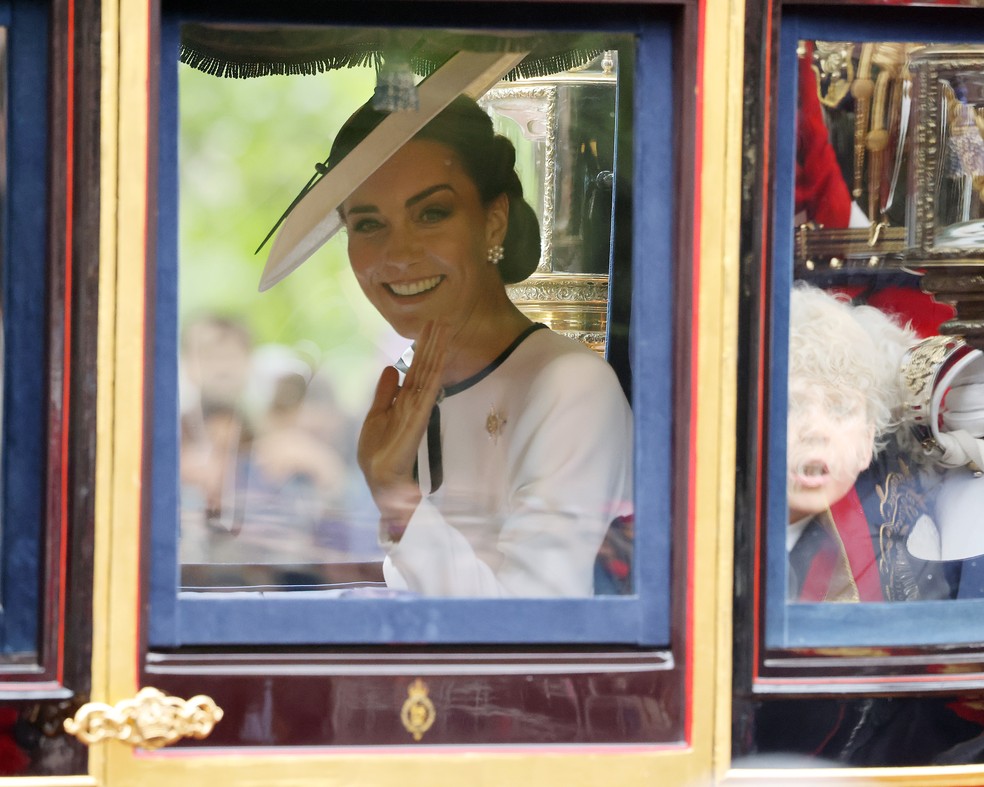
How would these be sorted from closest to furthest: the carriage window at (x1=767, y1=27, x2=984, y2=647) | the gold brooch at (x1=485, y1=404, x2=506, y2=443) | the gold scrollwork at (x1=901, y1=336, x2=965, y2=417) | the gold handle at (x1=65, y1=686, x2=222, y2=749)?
the gold handle at (x1=65, y1=686, x2=222, y2=749)
the carriage window at (x1=767, y1=27, x2=984, y2=647)
the gold scrollwork at (x1=901, y1=336, x2=965, y2=417)
the gold brooch at (x1=485, y1=404, x2=506, y2=443)

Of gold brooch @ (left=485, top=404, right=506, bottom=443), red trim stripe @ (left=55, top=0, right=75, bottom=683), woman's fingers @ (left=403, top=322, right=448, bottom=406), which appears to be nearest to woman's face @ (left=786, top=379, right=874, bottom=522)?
gold brooch @ (left=485, top=404, right=506, bottom=443)

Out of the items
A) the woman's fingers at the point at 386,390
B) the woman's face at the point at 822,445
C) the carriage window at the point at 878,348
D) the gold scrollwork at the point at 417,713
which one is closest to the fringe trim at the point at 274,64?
the woman's fingers at the point at 386,390

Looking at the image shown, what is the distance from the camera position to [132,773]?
1.47 m

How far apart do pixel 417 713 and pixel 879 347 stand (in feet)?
2.78

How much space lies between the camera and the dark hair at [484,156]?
1855 millimetres

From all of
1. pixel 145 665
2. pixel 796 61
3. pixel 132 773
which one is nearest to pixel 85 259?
pixel 145 665

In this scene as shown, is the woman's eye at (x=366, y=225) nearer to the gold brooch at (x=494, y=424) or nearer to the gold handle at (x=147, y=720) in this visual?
the gold brooch at (x=494, y=424)

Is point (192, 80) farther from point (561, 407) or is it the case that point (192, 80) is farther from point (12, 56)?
point (561, 407)

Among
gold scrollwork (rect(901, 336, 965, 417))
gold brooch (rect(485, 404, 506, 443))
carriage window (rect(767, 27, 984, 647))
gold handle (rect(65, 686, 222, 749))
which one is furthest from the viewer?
gold brooch (rect(485, 404, 506, 443))

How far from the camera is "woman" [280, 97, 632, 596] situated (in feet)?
5.45

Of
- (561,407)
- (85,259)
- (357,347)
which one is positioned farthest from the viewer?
(357,347)

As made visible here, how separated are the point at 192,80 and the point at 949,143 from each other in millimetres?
1082

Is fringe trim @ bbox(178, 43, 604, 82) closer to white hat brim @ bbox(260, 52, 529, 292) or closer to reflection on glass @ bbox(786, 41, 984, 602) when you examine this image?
white hat brim @ bbox(260, 52, 529, 292)

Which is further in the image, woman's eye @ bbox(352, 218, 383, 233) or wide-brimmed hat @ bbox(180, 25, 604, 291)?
woman's eye @ bbox(352, 218, 383, 233)
